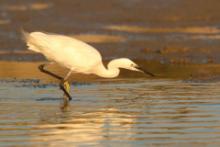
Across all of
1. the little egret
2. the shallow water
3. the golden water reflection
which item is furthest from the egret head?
the golden water reflection

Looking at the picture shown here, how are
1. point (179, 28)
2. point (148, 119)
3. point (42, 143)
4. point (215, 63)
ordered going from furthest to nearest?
point (179, 28) → point (215, 63) → point (148, 119) → point (42, 143)

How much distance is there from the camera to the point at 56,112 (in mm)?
10680

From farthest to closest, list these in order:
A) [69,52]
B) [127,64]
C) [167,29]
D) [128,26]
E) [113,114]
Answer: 1. [128,26]
2. [167,29]
3. [69,52]
4. [127,64]
5. [113,114]

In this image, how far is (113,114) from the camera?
1034 cm

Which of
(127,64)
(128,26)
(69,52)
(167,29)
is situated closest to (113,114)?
(127,64)

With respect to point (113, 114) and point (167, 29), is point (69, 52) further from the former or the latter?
point (167, 29)

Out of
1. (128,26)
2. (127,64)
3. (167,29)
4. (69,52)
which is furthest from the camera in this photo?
(128,26)

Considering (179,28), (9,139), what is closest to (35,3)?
(179,28)

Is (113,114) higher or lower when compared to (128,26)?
higher

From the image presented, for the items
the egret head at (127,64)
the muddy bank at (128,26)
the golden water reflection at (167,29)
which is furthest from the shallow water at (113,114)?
the golden water reflection at (167,29)

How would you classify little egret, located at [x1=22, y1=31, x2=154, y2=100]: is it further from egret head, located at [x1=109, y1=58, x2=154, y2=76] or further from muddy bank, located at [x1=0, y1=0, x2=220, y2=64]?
muddy bank, located at [x1=0, y1=0, x2=220, y2=64]

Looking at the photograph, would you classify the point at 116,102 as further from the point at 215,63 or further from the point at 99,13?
the point at 99,13

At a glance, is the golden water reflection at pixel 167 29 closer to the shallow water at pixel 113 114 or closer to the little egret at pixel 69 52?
the shallow water at pixel 113 114

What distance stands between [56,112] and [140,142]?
7.96 feet
